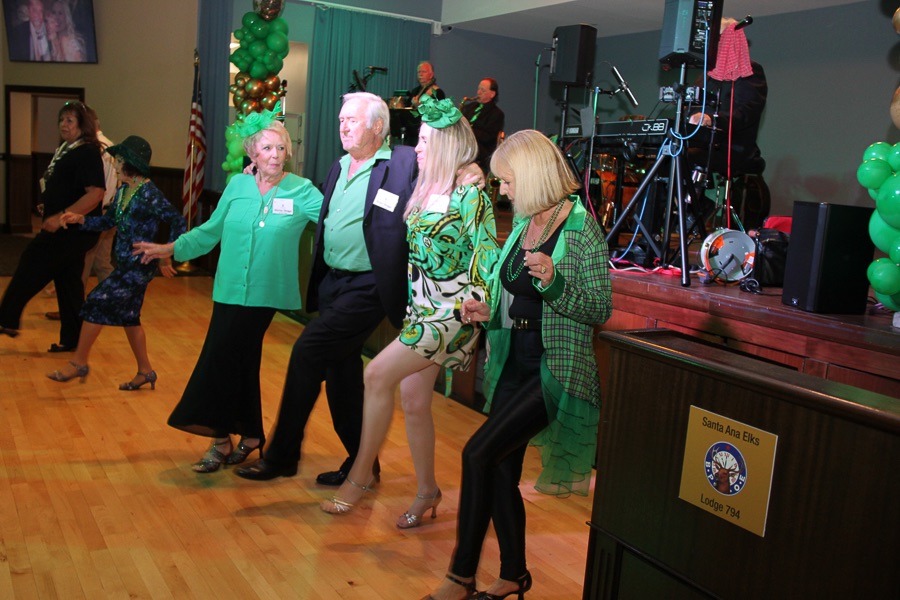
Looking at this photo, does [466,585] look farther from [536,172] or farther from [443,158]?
[443,158]

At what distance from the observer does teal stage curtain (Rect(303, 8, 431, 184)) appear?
1138 cm

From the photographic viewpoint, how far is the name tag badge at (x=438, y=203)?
9.48ft

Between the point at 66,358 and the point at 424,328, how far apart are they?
3.58 metres

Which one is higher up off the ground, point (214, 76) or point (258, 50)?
point (258, 50)

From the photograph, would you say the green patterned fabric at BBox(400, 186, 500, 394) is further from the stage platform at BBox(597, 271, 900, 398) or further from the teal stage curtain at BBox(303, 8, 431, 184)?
the teal stage curtain at BBox(303, 8, 431, 184)

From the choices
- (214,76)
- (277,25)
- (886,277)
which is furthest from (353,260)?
(214,76)

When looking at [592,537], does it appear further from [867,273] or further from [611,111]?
[611,111]

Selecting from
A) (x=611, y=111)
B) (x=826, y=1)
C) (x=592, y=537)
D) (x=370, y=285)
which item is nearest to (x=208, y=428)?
(x=370, y=285)

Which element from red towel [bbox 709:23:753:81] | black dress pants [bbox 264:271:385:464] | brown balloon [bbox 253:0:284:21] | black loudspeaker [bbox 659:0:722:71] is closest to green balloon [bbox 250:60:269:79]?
brown balloon [bbox 253:0:284:21]

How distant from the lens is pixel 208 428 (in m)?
3.58

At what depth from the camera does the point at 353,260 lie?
3.29 m

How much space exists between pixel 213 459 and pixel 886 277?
2821 mm

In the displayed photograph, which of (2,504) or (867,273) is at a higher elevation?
(867,273)

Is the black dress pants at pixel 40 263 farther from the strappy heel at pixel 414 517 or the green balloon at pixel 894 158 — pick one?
the green balloon at pixel 894 158
